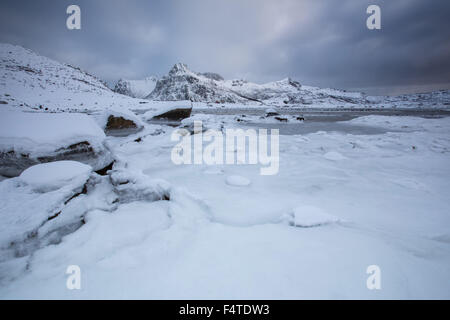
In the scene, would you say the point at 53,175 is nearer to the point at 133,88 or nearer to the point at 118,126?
the point at 118,126

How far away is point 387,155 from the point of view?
431 centimetres

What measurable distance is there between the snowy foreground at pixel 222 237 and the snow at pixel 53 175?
0.01 m

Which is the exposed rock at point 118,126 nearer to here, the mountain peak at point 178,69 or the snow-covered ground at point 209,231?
the snow-covered ground at point 209,231

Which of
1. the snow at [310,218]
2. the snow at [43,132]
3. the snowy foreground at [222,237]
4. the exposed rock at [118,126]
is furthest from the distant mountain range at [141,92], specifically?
the snow at [310,218]

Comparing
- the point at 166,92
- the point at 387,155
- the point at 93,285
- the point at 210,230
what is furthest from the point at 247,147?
the point at 166,92

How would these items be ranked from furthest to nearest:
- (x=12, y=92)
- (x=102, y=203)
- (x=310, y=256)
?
(x=12, y=92), (x=102, y=203), (x=310, y=256)

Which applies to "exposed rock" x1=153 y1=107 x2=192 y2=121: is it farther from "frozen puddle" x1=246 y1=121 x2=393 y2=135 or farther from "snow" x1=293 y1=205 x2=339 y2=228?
"snow" x1=293 y1=205 x2=339 y2=228

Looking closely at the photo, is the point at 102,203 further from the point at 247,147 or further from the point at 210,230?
the point at 247,147

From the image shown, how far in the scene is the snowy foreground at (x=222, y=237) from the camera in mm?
1120

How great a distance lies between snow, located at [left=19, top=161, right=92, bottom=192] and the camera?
192 centimetres

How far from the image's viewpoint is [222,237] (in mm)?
1541

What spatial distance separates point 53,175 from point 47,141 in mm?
819

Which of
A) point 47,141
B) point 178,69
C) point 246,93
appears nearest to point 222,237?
point 47,141
